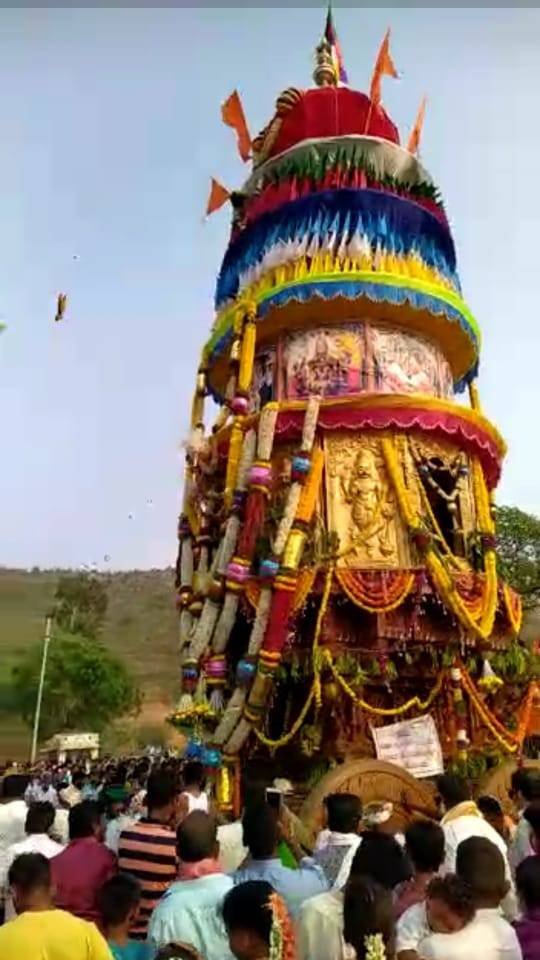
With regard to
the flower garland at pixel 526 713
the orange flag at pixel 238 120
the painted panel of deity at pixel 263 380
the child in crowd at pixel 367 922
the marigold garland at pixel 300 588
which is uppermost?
the orange flag at pixel 238 120

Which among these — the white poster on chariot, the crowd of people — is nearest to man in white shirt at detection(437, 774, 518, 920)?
the crowd of people

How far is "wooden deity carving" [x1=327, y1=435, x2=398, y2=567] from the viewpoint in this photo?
51.4ft

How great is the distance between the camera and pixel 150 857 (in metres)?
4.84

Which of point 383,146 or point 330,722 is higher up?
point 383,146

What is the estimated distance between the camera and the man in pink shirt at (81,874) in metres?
4.59

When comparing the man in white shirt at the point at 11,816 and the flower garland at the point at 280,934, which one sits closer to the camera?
the flower garland at the point at 280,934

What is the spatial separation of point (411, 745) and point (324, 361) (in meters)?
8.06

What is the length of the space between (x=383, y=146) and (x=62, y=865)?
16.7m

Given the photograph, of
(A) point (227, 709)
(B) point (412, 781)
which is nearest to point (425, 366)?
(A) point (227, 709)

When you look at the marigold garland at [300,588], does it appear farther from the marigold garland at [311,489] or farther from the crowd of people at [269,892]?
the crowd of people at [269,892]

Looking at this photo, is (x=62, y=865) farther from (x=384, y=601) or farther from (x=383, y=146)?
(x=383, y=146)

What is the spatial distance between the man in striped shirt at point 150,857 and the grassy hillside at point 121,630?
48.6 meters

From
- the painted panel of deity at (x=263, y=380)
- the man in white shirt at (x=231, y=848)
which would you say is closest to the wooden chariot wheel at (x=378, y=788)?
the man in white shirt at (x=231, y=848)

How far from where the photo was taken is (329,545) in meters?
14.9
